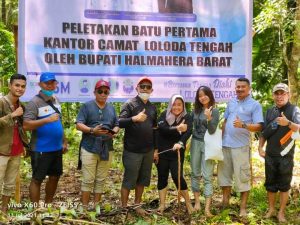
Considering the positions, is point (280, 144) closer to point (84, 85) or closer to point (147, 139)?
point (147, 139)

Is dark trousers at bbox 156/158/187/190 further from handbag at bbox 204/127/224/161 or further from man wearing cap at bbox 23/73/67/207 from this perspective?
man wearing cap at bbox 23/73/67/207

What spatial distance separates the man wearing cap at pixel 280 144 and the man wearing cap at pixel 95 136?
2188mm

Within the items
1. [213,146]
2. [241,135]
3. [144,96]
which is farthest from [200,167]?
[144,96]

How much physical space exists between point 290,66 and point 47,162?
5624mm

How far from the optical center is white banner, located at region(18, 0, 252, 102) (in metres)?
6.21

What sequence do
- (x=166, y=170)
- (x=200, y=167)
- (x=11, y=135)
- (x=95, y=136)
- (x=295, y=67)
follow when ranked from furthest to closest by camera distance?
1. (x=295, y=67)
2. (x=200, y=167)
3. (x=166, y=170)
4. (x=95, y=136)
5. (x=11, y=135)

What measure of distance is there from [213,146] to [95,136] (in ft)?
5.38

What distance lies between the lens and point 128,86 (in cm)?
653

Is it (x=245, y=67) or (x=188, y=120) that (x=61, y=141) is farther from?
(x=245, y=67)

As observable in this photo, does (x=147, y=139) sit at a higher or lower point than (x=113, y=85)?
lower

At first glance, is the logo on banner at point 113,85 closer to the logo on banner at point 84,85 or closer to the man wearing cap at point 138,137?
the logo on banner at point 84,85

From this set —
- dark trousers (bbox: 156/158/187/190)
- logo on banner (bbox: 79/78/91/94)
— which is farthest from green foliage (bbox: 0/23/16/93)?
dark trousers (bbox: 156/158/187/190)

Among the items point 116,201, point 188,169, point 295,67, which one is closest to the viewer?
point 116,201

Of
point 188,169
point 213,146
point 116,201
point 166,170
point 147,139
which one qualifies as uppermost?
point 147,139
